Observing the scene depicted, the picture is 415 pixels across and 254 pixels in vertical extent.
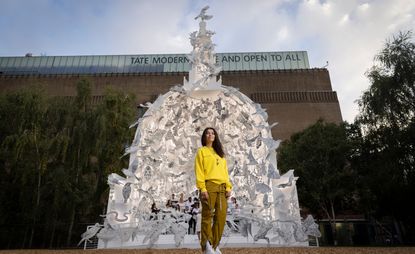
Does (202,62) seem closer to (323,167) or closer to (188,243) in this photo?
(188,243)

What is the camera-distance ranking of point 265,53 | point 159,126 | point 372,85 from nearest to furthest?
point 159,126, point 372,85, point 265,53

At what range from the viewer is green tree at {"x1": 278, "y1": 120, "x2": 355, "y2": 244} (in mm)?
23547

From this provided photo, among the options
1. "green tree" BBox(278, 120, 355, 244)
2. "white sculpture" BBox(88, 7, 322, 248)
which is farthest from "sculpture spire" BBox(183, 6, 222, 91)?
"green tree" BBox(278, 120, 355, 244)

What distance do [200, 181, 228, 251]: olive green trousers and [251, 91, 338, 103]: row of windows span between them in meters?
37.4

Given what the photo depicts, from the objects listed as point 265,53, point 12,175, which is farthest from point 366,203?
point 265,53

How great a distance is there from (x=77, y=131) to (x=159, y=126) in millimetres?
8696

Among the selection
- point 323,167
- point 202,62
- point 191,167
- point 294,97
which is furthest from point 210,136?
point 294,97

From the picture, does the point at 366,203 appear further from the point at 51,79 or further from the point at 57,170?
the point at 51,79

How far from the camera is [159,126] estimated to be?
1309 cm

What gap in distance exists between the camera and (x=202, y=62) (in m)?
14.7

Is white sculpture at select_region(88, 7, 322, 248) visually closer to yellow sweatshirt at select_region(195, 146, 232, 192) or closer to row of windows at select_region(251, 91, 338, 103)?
yellow sweatshirt at select_region(195, 146, 232, 192)

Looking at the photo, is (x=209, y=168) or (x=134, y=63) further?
(x=134, y=63)

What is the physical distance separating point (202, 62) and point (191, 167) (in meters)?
5.02

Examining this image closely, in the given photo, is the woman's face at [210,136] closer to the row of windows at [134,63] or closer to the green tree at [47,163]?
the green tree at [47,163]
